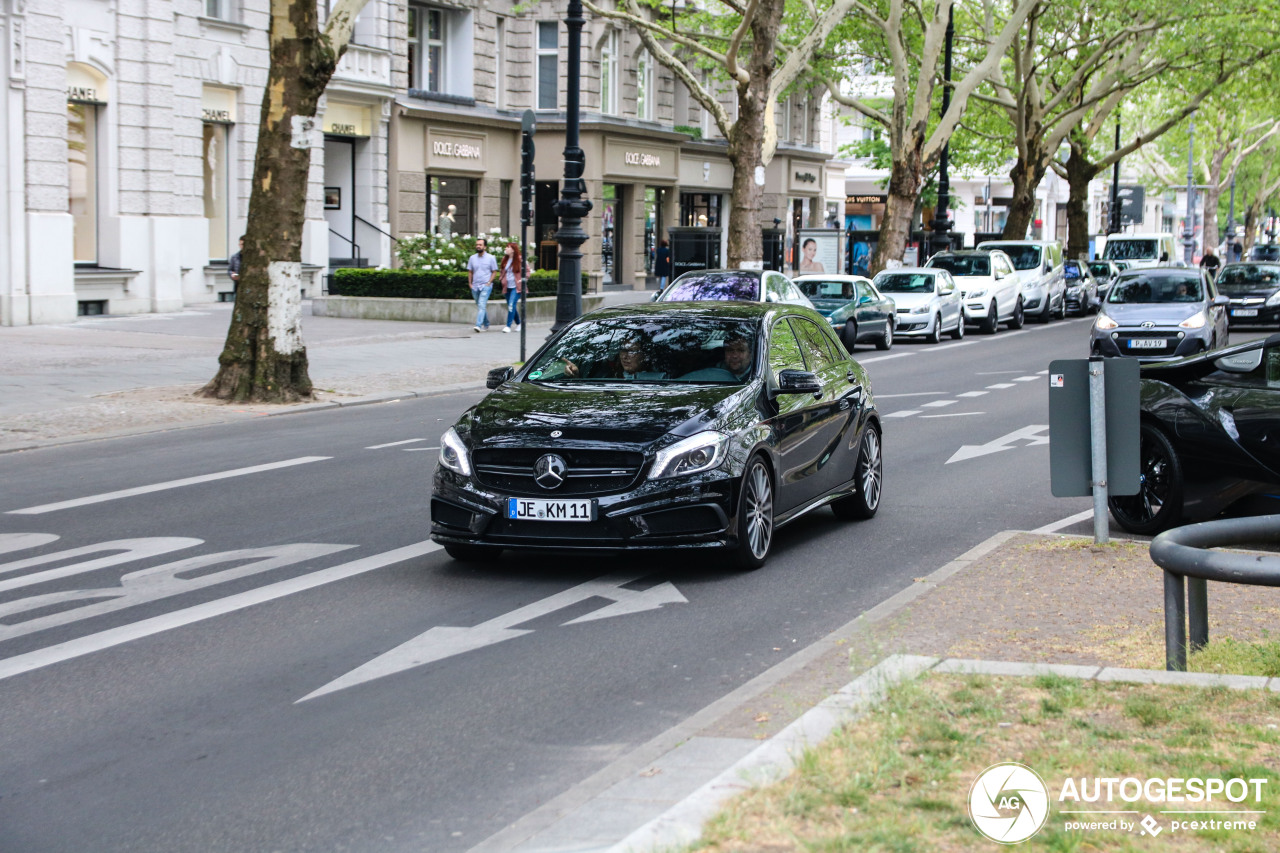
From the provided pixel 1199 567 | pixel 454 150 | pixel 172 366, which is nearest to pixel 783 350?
pixel 1199 567

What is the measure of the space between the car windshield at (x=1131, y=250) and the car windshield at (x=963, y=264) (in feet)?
51.7

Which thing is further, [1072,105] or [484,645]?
[1072,105]

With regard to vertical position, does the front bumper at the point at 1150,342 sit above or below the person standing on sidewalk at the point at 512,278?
below

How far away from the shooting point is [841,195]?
230 ft

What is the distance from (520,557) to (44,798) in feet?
14.5

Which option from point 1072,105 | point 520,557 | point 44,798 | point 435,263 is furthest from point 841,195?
point 44,798

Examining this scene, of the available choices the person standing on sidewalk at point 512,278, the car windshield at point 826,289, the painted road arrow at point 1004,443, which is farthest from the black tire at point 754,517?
the car windshield at point 826,289

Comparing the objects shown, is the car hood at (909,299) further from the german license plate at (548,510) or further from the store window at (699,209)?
the german license plate at (548,510)

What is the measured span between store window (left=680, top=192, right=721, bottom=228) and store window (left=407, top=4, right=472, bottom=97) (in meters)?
11.4

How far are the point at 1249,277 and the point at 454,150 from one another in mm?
20625

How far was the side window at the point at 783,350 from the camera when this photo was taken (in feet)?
31.7

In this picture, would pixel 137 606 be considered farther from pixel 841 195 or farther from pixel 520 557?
pixel 841 195

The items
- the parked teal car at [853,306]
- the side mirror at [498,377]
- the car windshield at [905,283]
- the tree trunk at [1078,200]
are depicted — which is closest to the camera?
the side mirror at [498,377]

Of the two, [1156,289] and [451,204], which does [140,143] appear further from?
[1156,289]
